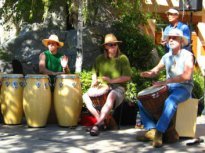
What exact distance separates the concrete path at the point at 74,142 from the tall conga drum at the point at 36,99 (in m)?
0.16

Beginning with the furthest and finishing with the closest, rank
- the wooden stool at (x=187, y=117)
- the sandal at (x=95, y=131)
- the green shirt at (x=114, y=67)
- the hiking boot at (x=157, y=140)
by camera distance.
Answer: the green shirt at (x=114, y=67) < the sandal at (x=95, y=131) < the wooden stool at (x=187, y=117) < the hiking boot at (x=157, y=140)

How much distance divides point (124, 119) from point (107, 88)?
790 mm

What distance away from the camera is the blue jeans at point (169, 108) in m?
6.16

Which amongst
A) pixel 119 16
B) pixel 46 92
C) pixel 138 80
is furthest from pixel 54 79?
pixel 119 16

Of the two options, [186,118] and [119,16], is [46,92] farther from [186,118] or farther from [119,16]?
[119,16]

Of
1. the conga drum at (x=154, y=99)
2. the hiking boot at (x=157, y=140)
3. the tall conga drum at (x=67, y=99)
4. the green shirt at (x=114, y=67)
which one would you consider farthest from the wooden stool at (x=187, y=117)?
the tall conga drum at (x=67, y=99)

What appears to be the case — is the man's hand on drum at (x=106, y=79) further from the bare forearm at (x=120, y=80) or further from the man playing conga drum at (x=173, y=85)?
the man playing conga drum at (x=173, y=85)

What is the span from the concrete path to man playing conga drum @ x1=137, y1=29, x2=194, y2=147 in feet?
0.67

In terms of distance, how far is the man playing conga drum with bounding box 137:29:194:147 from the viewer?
617 centimetres

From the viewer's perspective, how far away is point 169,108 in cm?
616

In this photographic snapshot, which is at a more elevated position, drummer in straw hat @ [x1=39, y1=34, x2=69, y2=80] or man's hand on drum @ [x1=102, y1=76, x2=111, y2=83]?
drummer in straw hat @ [x1=39, y1=34, x2=69, y2=80]

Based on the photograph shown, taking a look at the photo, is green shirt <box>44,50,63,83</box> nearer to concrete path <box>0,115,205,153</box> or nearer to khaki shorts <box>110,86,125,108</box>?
concrete path <box>0,115,205,153</box>

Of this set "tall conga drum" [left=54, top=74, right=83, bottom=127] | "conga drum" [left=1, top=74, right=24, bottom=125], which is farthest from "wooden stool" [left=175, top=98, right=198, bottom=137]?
"conga drum" [left=1, top=74, right=24, bottom=125]

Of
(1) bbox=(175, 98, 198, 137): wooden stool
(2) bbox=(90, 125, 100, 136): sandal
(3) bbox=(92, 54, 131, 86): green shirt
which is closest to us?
(1) bbox=(175, 98, 198, 137): wooden stool
